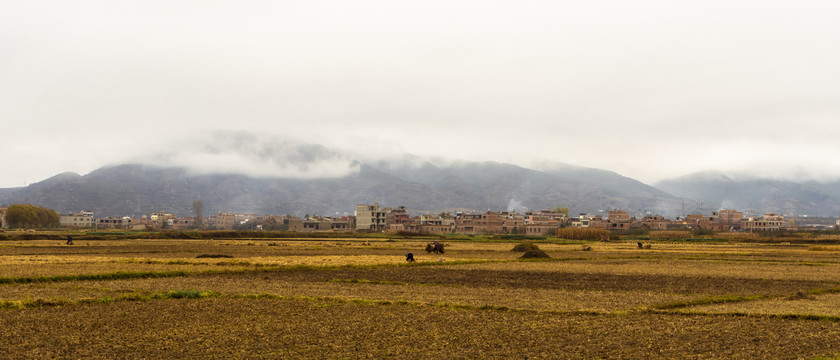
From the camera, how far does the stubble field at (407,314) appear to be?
19.5 meters

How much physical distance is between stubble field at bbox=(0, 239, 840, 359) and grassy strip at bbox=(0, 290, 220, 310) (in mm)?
70

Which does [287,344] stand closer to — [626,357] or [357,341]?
[357,341]

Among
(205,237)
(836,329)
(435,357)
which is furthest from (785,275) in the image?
(205,237)

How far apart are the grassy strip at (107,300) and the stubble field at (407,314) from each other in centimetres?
7

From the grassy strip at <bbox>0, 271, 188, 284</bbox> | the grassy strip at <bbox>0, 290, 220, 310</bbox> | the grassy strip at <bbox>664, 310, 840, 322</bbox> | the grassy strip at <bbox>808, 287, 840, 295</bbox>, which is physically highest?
the grassy strip at <bbox>0, 271, 188, 284</bbox>

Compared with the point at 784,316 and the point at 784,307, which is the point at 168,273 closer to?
the point at 784,307

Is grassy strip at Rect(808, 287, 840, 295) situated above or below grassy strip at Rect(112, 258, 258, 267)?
below

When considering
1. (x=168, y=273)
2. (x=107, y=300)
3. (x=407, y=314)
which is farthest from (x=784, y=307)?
(x=168, y=273)

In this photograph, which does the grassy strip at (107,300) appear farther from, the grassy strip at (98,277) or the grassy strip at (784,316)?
the grassy strip at (784,316)

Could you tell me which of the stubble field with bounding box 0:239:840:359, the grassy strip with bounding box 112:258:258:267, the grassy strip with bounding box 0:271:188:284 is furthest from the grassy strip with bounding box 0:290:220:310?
the grassy strip with bounding box 112:258:258:267

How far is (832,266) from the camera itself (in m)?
58.9

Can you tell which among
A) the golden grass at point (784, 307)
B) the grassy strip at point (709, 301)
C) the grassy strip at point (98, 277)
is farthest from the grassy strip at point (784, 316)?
the grassy strip at point (98, 277)

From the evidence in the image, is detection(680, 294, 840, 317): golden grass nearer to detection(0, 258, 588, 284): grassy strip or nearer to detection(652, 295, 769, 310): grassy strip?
detection(652, 295, 769, 310): grassy strip

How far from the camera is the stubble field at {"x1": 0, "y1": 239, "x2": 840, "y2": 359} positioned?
64.0 feet
